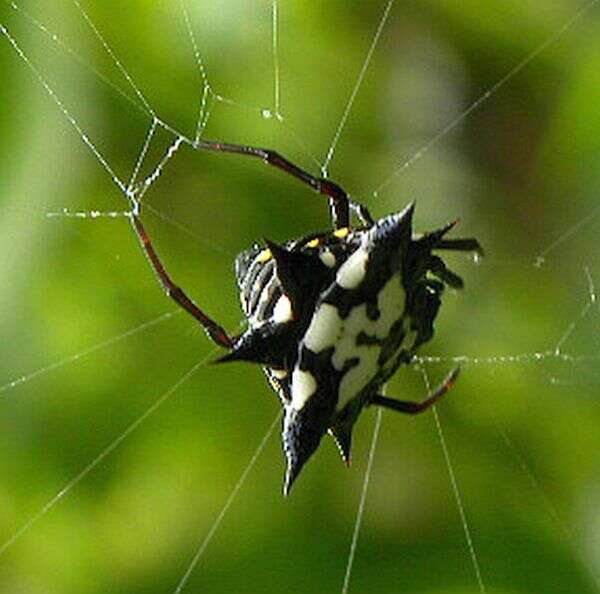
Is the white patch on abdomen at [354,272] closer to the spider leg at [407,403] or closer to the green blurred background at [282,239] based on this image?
the spider leg at [407,403]

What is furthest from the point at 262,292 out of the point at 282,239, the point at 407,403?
the point at 282,239

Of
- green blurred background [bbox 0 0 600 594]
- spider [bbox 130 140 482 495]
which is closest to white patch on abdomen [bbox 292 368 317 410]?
spider [bbox 130 140 482 495]

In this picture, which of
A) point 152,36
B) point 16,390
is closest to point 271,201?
point 152,36

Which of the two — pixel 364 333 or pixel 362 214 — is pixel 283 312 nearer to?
pixel 364 333

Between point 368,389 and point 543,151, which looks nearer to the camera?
point 368,389

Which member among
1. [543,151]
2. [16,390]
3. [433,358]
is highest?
[543,151]

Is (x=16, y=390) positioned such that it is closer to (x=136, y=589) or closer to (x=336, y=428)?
(x=136, y=589)

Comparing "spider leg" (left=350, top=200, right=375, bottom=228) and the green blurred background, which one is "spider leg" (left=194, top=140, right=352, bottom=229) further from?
the green blurred background
